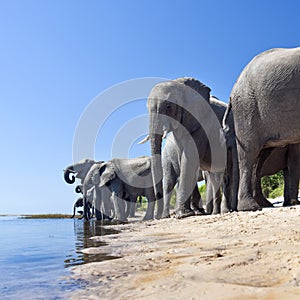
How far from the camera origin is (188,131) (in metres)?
8.51

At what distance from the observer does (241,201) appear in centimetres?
681

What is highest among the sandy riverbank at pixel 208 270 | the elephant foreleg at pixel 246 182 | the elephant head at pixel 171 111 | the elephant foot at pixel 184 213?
the elephant head at pixel 171 111

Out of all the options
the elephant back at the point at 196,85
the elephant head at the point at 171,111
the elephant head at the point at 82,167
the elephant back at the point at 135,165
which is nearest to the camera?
the elephant head at the point at 171,111

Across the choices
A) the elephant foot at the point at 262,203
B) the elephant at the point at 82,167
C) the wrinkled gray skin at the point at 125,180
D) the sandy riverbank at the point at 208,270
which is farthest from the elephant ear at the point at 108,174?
the sandy riverbank at the point at 208,270

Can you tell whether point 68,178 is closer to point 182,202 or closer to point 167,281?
point 182,202

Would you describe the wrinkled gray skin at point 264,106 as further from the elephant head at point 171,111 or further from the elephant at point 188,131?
the elephant head at point 171,111

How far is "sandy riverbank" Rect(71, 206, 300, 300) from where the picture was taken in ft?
6.70

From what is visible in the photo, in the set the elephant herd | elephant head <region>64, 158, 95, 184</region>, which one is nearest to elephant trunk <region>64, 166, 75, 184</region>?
elephant head <region>64, 158, 95, 184</region>

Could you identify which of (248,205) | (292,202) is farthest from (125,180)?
(248,205)

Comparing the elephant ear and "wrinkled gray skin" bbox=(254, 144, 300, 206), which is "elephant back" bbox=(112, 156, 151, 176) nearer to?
the elephant ear

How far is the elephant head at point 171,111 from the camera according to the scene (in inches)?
329

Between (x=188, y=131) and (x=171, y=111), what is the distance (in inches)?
21.2

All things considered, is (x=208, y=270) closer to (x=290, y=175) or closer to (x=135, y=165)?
(x=290, y=175)

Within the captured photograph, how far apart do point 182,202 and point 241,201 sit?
1.64 m
